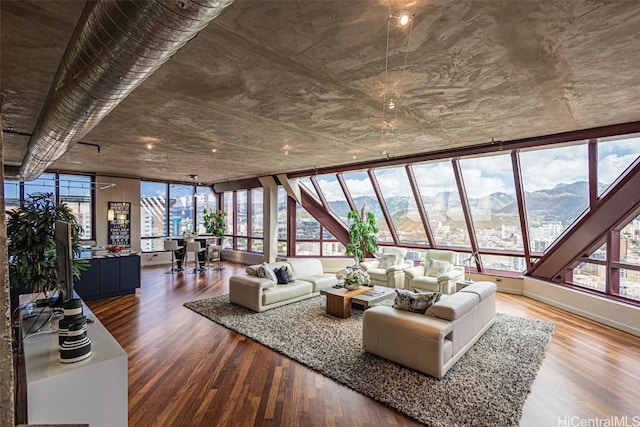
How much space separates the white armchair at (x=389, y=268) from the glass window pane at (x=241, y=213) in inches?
215

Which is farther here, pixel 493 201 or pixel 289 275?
pixel 493 201

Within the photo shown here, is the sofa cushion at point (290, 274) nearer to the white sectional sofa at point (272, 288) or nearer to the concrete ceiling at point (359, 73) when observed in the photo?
the white sectional sofa at point (272, 288)

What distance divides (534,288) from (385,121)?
4.77 m

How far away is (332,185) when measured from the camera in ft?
28.7

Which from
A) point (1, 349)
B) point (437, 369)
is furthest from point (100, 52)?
point (437, 369)

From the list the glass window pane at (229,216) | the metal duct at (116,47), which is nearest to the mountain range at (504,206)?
the glass window pane at (229,216)

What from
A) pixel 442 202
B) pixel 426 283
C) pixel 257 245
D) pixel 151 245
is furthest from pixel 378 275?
pixel 151 245

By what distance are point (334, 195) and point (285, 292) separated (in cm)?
417

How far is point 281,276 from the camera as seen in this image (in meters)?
5.70

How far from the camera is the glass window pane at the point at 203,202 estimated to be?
11.4 meters

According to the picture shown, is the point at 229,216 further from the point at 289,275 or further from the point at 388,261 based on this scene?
the point at 388,261

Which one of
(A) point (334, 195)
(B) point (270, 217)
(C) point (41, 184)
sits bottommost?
(B) point (270, 217)

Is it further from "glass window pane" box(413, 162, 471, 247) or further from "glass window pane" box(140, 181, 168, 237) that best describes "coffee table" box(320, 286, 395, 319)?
"glass window pane" box(140, 181, 168, 237)

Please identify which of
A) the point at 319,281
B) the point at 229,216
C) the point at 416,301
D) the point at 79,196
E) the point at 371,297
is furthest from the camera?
the point at 229,216
